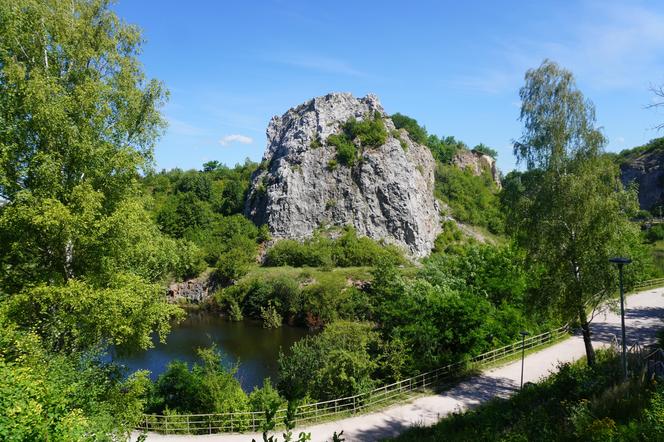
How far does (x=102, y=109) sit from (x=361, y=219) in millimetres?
53401

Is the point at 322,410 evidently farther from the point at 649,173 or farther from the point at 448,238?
the point at 649,173

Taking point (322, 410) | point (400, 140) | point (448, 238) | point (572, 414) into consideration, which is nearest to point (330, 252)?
point (448, 238)

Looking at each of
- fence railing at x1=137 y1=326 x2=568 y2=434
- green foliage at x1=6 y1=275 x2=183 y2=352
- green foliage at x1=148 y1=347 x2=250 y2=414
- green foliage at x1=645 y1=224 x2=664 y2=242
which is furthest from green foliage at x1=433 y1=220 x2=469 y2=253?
green foliage at x1=6 y1=275 x2=183 y2=352

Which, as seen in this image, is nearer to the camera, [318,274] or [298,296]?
[298,296]

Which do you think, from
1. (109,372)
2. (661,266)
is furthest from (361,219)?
(109,372)

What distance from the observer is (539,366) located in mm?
20875

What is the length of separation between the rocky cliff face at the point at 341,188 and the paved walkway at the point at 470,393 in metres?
37.4

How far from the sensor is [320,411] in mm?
17406

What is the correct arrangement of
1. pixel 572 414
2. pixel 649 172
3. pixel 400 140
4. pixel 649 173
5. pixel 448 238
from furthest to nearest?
pixel 649 172
pixel 649 173
pixel 400 140
pixel 448 238
pixel 572 414

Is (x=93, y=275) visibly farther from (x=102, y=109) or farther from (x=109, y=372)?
(x=102, y=109)

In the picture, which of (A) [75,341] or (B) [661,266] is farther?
(B) [661,266]

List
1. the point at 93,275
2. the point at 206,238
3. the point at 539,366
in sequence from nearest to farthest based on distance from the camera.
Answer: the point at 93,275
the point at 539,366
the point at 206,238

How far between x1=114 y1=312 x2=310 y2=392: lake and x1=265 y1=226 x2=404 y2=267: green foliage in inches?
451

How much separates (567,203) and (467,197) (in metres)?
67.3
